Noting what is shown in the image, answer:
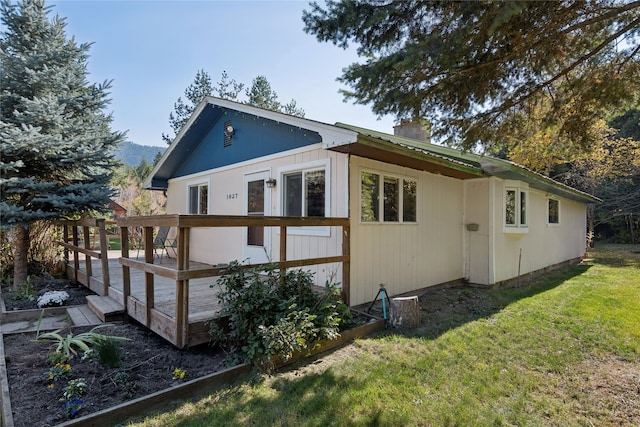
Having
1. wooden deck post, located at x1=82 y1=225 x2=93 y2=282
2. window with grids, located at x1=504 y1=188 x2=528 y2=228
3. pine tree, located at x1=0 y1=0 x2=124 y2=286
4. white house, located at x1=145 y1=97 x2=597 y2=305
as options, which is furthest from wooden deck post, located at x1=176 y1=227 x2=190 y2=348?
window with grids, located at x1=504 y1=188 x2=528 y2=228

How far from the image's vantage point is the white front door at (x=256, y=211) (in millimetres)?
6258

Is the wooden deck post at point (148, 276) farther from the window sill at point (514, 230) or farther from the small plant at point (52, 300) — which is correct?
the window sill at point (514, 230)

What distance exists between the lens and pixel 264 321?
3.32 metres

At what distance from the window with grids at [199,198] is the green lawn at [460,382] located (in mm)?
5777

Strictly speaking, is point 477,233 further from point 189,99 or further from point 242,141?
point 189,99

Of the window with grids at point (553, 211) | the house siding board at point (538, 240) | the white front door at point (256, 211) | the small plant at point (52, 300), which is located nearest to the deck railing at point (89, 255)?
the small plant at point (52, 300)

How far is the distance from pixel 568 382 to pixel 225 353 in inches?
131

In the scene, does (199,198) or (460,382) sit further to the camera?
(199,198)

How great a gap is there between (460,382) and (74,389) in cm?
327

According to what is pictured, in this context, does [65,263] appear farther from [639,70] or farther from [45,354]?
[639,70]

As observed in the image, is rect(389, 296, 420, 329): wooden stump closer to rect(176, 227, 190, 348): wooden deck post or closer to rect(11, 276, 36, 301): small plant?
rect(176, 227, 190, 348): wooden deck post

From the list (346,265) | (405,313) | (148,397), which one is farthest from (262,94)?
(148,397)

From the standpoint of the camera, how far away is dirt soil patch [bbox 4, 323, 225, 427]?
2.51 m

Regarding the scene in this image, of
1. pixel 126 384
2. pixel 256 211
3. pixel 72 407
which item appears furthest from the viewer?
pixel 256 211
